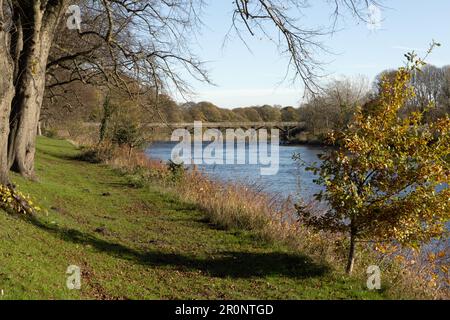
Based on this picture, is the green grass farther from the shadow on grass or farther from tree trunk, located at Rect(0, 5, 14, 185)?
tree trunk, located at Rect(0, 5, 14, 185)

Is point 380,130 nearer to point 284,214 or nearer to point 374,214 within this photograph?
point 374,214

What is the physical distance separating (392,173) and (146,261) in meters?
4.17

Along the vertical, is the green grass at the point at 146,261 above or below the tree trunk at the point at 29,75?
below

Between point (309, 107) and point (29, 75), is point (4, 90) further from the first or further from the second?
point (309, 107)

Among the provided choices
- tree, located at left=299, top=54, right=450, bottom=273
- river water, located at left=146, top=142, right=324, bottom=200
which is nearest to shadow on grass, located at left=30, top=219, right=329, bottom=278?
tree, located at left=299, top=54, right=450, bottom=273

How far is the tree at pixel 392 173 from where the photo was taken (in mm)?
7219

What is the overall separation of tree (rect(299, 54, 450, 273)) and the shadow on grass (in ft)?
3.14

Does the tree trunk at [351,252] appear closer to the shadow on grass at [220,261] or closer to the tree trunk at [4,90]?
the shadow on grass at [220,261]

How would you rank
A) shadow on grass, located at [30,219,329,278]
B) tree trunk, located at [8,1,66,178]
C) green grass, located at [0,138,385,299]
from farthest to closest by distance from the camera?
tree trunk, located at [8,1,66,178] → shadow on grass, located at [30,219,329,278] → green grass, located at [0,138,385,299]

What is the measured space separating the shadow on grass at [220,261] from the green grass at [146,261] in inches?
0.6

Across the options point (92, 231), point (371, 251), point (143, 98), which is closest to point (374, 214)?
point (371, 251)

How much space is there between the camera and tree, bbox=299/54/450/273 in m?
7.22

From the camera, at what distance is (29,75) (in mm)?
12625

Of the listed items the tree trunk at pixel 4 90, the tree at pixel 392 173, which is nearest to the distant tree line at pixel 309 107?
the tree at pixel 392 173
